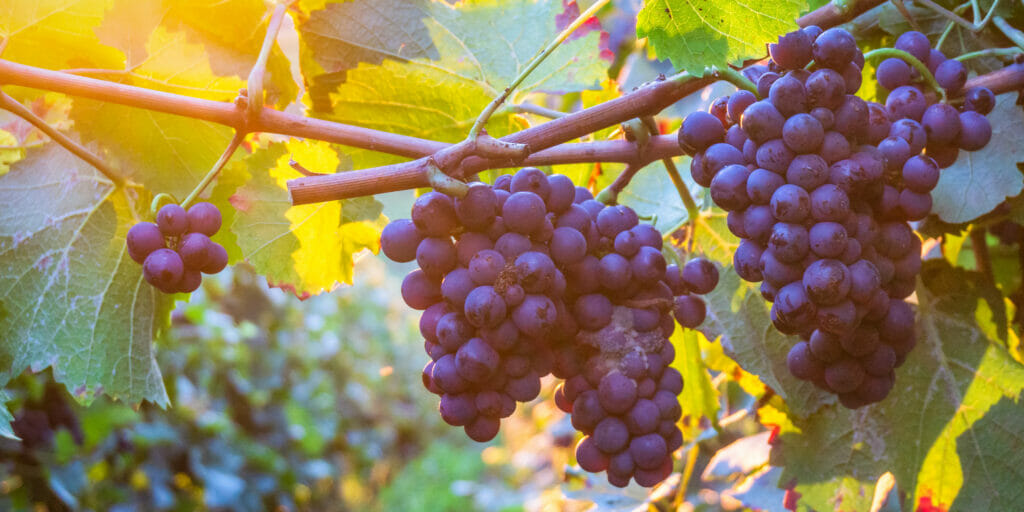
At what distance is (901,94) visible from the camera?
757 millimetres

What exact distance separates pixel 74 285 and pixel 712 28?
805 mm

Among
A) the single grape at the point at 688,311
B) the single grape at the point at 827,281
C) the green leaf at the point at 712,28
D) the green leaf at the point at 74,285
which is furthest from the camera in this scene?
the green leaf at the point at 74,285

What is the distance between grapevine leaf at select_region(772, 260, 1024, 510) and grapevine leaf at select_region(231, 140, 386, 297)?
621 millimetres

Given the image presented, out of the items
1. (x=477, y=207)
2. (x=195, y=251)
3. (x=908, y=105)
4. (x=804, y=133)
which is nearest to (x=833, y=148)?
(x=804, y=133)

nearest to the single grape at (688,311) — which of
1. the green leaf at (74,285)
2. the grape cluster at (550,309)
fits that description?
the grape cluster at (550,309)

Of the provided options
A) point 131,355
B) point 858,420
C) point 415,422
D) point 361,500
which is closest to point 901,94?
point 858,420

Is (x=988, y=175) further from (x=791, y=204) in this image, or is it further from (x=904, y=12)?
(x=791, y=204)

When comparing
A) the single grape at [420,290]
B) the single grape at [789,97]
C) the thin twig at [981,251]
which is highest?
the single grape at [789,97]

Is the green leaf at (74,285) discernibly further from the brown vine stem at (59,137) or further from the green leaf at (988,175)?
the green leaf at (988,175)

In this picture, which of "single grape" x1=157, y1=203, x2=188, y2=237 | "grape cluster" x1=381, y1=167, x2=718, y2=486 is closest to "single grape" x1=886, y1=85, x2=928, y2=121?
"grape cluster" x1=381, y1=167, x2=718, y2=486

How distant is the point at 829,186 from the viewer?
2.05 feet

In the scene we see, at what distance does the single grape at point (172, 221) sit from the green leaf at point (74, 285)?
0.25m

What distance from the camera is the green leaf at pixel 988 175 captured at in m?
0.87

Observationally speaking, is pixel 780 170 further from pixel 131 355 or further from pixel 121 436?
pixel 121 436
